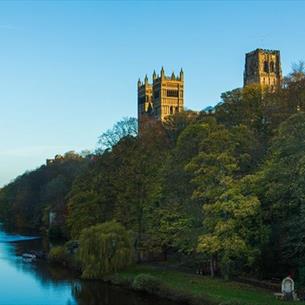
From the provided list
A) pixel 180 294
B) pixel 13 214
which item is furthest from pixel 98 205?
pixel 13 214

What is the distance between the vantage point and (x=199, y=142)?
45.6m

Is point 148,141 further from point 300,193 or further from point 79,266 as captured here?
point 300,193

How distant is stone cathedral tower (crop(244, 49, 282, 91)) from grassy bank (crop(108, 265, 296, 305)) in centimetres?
8151

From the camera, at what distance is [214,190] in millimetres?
40500

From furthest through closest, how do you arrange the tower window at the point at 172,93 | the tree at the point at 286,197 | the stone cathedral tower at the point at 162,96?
the tower window at the point at 172,93 < the stone cathedral tower at the point at 162,96 < the tree at the point at 286,197

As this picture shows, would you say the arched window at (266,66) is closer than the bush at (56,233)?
No

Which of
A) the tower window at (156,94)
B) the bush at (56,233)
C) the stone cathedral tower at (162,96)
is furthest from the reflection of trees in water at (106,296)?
the tower window at (156,94)

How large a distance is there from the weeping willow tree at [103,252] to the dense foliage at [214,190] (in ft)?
0.37

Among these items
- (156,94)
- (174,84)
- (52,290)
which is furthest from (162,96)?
(52,290)

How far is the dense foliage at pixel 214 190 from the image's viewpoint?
3700 centimetres

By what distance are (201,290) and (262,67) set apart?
91217 mm

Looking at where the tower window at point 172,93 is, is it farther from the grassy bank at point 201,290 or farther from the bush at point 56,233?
the grassy bank at point 201,290

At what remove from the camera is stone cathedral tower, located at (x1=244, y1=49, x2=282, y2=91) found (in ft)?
395

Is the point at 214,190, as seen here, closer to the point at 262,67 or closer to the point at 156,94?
the point at 262,67
